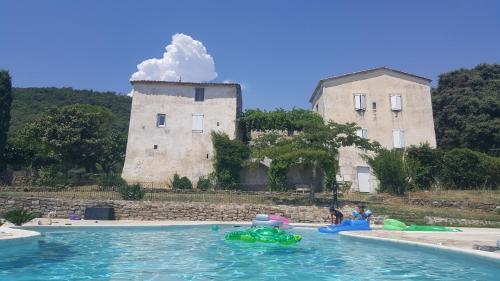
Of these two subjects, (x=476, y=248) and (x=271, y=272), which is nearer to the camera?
(x=271, y=272)

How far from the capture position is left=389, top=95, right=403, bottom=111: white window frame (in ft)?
107

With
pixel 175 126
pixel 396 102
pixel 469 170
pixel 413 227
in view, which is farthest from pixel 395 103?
pixel 175 126

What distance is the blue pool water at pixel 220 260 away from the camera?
315 inches

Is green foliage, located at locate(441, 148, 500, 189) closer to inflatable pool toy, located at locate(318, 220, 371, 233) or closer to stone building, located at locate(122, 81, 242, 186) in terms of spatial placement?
inflatable pool toy, located at locate(318, 220, 371, 233)

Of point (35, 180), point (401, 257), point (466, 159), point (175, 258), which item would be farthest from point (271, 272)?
point (466, 159)

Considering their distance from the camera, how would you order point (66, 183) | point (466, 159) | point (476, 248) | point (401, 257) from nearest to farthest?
point (476, 248) < point (401, 257) < point (66, 183) < point (466, 159)

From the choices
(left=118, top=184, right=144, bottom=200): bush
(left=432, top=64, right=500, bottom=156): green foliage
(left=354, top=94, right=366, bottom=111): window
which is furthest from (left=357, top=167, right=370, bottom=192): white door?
(left=118, top=184, right=144, bottom=200): bush

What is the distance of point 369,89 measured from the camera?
33.1m

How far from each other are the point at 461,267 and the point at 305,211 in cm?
1133

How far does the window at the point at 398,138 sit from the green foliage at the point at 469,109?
1116cm

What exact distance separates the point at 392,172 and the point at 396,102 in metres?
9.35

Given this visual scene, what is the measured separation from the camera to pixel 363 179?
3091 centimetres

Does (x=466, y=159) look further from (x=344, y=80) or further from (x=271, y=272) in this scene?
(x=271, y=272)

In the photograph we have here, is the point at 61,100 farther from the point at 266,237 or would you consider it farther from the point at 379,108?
the point at 266,237
